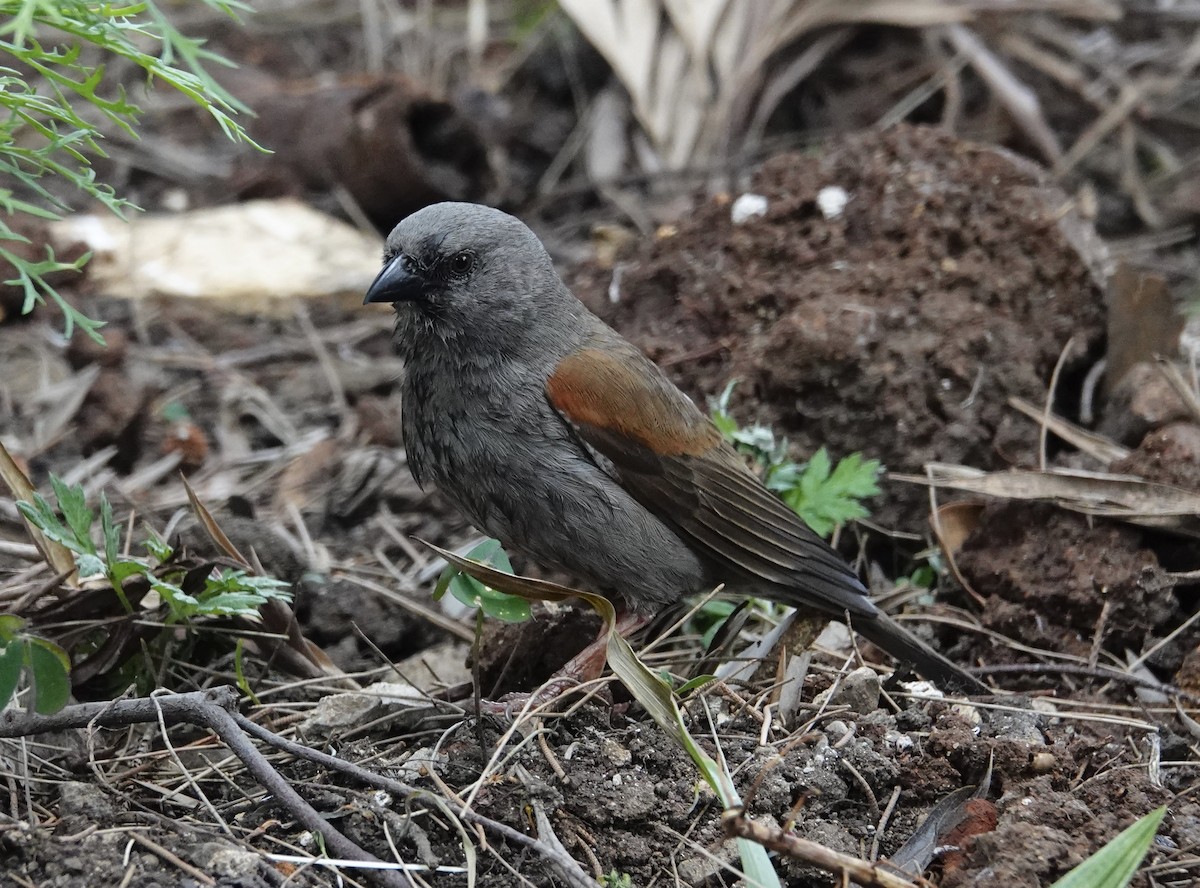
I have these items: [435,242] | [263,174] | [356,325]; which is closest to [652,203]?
[356,325]

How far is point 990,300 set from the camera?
15.6ft

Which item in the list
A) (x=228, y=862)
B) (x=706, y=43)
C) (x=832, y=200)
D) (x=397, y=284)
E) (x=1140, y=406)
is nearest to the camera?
(x=228, y=862)

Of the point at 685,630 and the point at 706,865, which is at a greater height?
the point at 706,865

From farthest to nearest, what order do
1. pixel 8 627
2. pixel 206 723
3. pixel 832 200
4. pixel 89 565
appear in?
pixel 832 200, pixel 89 565, pixel 206 723, pixel 8 627

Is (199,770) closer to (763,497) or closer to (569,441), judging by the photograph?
(569,441)

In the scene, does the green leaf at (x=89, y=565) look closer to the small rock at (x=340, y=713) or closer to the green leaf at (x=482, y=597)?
the small rock at (x=340, y=713)

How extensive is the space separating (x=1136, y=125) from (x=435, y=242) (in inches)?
201

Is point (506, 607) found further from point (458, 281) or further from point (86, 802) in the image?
point (458, 281)

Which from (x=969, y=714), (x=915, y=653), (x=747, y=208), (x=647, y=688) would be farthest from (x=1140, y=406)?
(x=647, y=688)

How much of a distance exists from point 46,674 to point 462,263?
1.79 meters

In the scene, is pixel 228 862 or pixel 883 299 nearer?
pixel 228 862

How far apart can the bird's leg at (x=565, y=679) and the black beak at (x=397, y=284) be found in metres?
1.17

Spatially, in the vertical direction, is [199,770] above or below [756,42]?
below

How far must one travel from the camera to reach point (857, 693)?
11.0ft
